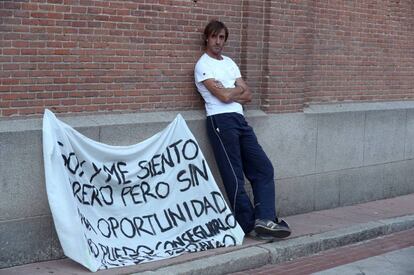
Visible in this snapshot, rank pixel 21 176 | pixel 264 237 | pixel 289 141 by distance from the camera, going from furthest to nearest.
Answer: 1. pixel 289 141
2. pixel 264 237
3. pixel 21 176

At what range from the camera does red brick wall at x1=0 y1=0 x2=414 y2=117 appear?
6.72 m

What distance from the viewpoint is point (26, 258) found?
6676 mm

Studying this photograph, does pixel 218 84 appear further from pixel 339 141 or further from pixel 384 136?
pixel 384 136

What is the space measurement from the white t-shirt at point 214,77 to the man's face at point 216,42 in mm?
73

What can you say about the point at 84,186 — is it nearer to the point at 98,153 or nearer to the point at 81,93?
the point at 98,153

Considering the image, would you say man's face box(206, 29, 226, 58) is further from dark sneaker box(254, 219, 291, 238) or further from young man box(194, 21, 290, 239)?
dark sneaker box(254, 219, 291, 238)

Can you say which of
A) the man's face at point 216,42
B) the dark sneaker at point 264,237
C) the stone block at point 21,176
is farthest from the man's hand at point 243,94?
the stone block at point 21,176

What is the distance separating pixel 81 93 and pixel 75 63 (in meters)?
0.28

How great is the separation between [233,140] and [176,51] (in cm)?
110

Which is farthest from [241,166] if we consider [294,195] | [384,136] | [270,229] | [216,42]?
[384,136]

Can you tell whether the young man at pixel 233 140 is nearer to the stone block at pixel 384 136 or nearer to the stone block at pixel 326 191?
the stone block at pixel 326 191

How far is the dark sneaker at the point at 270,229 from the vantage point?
25.4ft

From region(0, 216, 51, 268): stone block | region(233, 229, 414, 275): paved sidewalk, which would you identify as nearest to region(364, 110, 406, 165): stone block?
region(233, 229, 414, 275): paved sidewalk

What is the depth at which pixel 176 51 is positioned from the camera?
8000mm
